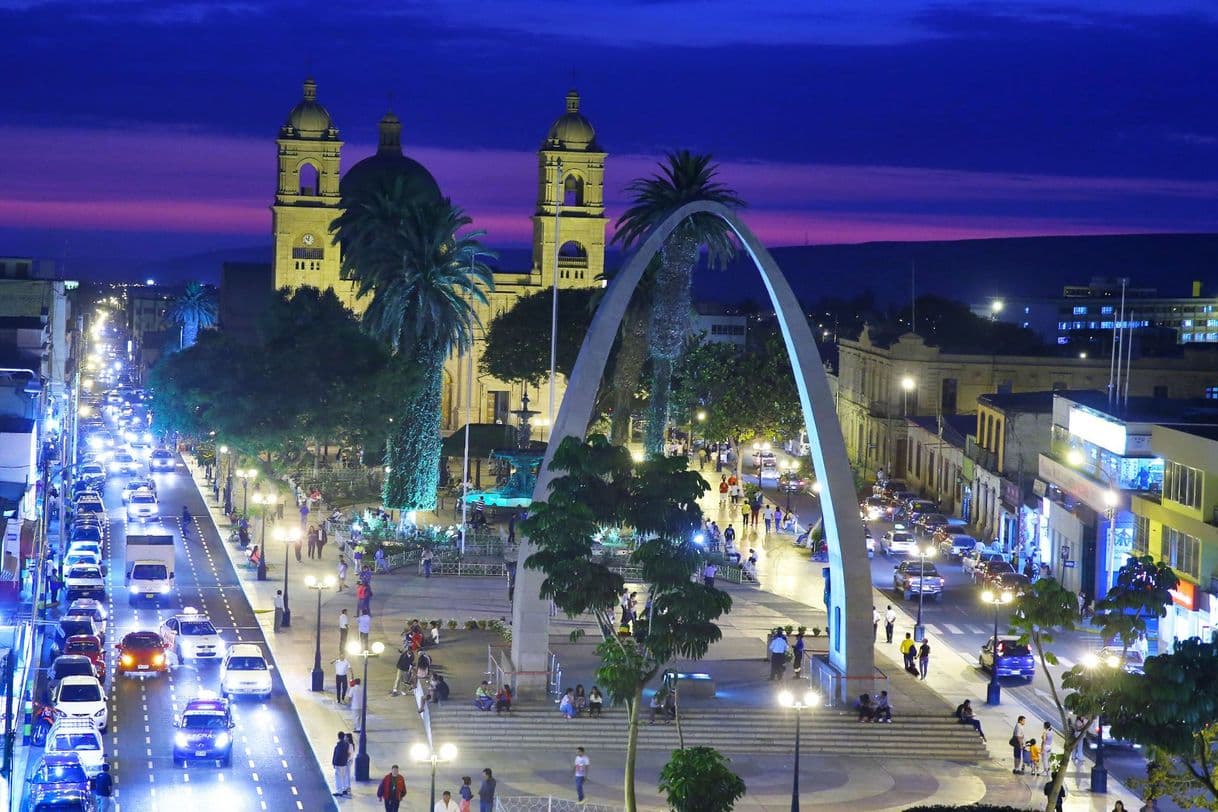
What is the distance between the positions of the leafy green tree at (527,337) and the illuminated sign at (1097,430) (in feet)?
168

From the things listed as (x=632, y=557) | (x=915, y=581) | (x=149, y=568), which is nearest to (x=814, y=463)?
(x=632, y=557)

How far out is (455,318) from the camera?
8394 centimetres

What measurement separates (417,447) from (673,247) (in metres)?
16.0

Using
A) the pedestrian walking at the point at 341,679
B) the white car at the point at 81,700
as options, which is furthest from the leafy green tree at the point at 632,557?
the white car at the point at 81,700

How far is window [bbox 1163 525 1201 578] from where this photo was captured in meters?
58.2

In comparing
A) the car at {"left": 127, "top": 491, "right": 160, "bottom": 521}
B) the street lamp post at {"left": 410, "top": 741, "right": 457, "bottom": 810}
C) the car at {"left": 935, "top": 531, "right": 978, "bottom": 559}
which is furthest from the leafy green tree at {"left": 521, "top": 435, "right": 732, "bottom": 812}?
the car at {"left": 127, "top": 491, "right": 160, "bottom": 521}

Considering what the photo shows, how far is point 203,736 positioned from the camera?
4388cm

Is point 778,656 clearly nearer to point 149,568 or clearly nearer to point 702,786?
point 702,786

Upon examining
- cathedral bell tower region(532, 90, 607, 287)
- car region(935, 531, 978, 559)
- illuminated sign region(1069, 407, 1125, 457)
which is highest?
cathedral bell tower region(532, 90, 607, 287)

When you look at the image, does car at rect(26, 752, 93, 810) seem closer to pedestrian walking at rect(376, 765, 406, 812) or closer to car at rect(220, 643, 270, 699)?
pedestrian walking at rect(376, 765, 406, 812)

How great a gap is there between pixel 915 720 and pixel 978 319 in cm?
12261

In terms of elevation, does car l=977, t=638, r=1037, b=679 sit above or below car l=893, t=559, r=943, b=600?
below

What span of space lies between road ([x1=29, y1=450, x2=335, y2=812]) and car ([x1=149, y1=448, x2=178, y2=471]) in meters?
43.2

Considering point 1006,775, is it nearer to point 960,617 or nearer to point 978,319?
point 960,617
